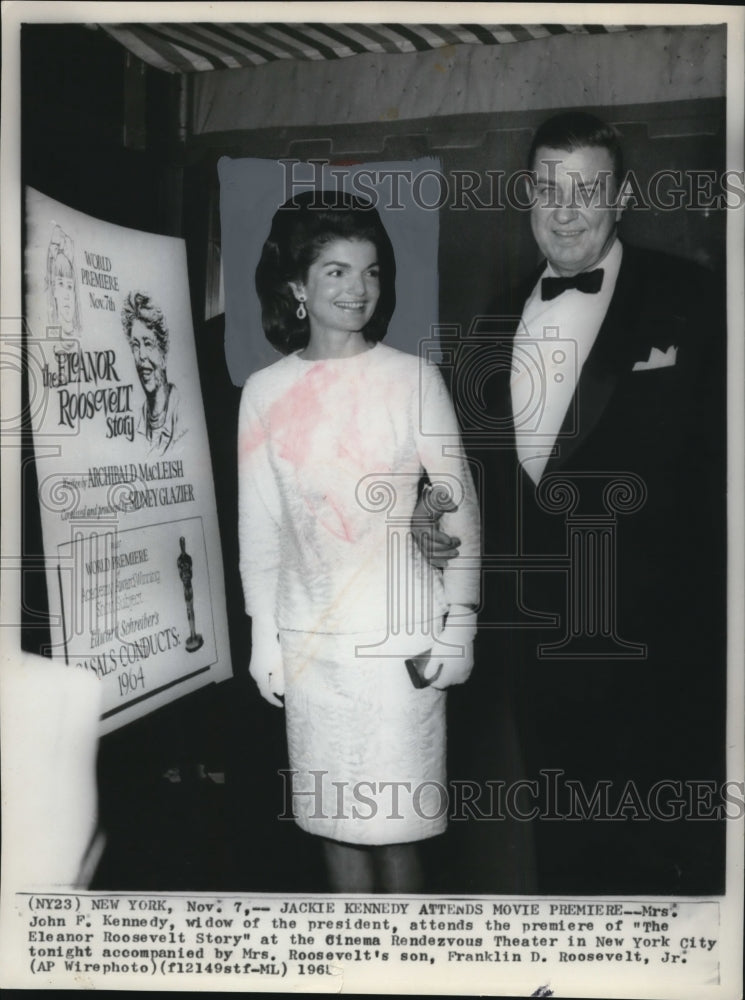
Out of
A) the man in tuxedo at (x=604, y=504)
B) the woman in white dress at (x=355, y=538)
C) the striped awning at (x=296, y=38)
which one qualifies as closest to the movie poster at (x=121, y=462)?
the woman in white dress at (x=355, y=538)

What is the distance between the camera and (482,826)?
263cm

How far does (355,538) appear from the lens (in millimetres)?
2604

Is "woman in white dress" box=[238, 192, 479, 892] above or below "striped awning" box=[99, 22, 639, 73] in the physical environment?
below

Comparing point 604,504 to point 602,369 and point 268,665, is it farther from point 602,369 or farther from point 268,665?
point 268,665

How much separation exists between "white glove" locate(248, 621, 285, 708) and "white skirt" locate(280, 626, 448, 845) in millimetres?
19

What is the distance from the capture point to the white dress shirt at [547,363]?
8.50ft

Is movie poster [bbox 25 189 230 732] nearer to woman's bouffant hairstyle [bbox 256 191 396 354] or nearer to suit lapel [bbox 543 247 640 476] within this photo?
woman's bouffant hairstyle [bbox 256 191 396 354]

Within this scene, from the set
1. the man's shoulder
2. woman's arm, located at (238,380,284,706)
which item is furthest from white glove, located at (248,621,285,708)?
the man's shoulder

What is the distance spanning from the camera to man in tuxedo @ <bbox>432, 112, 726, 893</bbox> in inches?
102

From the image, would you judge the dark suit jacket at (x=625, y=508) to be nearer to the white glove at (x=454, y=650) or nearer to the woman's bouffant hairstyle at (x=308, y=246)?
the white glove at (x=454, y=650)

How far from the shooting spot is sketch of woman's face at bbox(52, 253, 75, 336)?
102 inches

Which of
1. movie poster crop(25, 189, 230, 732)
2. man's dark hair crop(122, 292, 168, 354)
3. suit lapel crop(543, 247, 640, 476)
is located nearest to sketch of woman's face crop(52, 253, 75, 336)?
movie poster crop(25, 189, 230, 732)

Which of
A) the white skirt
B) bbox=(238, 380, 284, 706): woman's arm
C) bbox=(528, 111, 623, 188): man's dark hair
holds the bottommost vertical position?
the white skirt

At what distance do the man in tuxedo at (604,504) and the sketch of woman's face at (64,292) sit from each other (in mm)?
817
